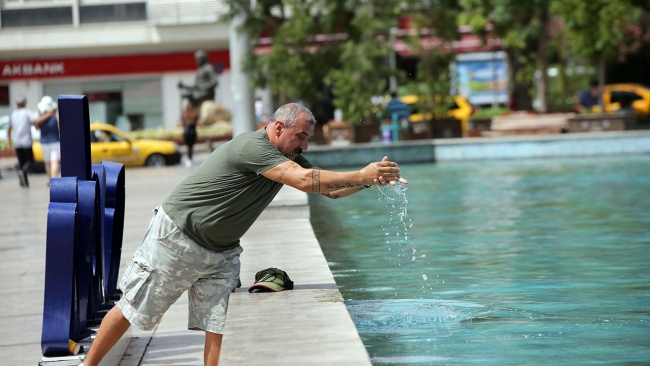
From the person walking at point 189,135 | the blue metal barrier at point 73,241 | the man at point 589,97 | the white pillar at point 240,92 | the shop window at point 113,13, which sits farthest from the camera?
the shop window at point 113,13

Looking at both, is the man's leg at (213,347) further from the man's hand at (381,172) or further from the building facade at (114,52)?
the building facade at (114,52)

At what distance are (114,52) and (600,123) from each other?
25.3 metres

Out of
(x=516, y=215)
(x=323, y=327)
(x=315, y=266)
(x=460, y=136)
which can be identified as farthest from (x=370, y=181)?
(x=460, y=136)

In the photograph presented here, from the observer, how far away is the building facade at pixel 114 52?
44.5 metres

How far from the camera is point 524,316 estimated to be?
7098 mm

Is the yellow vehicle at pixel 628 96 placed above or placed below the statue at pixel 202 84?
below

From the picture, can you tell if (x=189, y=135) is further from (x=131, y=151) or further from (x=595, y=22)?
(x=595, y=22)

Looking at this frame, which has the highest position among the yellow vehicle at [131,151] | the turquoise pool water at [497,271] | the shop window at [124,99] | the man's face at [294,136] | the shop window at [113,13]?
the shop window at [113,13]

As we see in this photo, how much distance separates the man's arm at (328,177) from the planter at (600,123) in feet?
74.8

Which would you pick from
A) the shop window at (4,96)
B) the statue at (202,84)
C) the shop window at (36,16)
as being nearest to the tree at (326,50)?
the statue at (202,84)

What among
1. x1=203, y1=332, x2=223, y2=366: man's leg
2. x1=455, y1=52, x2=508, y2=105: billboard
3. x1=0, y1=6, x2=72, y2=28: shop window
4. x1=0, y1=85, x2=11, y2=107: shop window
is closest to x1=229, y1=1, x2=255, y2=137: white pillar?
x1=203, y1=332, x2=223, y2=366: man's leg

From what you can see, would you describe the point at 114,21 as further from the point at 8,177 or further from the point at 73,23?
the point at 8,177

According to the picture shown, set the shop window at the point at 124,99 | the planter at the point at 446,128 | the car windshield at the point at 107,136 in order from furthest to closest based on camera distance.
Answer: the shop window at the point at 124,99
the planter at the point at 446,128
the car windshield at the point at 107,136

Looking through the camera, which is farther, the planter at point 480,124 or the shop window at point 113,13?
the shop window at point 113,13
